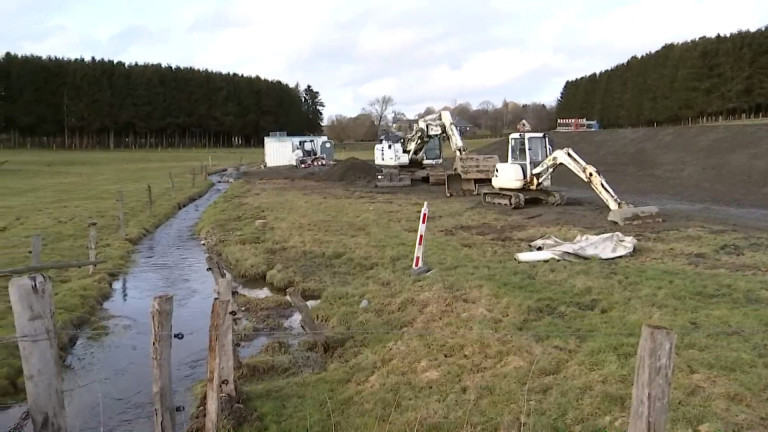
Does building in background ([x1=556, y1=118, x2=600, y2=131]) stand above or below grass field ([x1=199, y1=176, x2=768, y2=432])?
above

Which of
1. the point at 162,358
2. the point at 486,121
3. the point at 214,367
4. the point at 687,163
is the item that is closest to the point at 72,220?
the point at 214,367

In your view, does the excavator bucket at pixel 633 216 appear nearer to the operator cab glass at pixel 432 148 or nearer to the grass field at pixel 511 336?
the grass field at pixel 511 336

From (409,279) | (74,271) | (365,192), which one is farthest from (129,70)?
(409,279)

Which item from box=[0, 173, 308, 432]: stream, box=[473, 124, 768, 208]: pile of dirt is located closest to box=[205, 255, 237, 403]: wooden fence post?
box=[0, 173, 308, 432]: stream

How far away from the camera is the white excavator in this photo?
2981cm

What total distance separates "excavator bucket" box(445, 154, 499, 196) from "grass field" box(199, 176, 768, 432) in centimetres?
1255

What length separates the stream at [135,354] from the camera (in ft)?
25.2

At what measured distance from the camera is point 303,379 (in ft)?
25.8

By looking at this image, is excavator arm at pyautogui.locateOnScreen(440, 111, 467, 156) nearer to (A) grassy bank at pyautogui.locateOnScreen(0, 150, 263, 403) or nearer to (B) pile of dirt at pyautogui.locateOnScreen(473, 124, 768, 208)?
(B) pile of dirt at pyautogui.locateOnScreen(473, 124, 768, 208)

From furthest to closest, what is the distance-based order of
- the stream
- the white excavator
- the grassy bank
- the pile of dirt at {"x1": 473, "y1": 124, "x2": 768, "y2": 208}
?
1. the white excavator
2. the pile of dirt at {"x1": 473, "y1": 124, "x2": 768, "y2": 208}
3. the grassy bank
4. the stream

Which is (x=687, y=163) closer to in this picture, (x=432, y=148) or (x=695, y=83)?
(x=432, y=148)

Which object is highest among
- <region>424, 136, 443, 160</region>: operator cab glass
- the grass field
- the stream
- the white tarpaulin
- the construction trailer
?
the construction trailer

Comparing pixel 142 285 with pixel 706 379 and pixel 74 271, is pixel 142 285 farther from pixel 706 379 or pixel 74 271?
pixel 706 379

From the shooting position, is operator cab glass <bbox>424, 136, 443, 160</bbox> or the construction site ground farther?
operator cab glass <bbox>424, 136, 443, 160</bbox>
